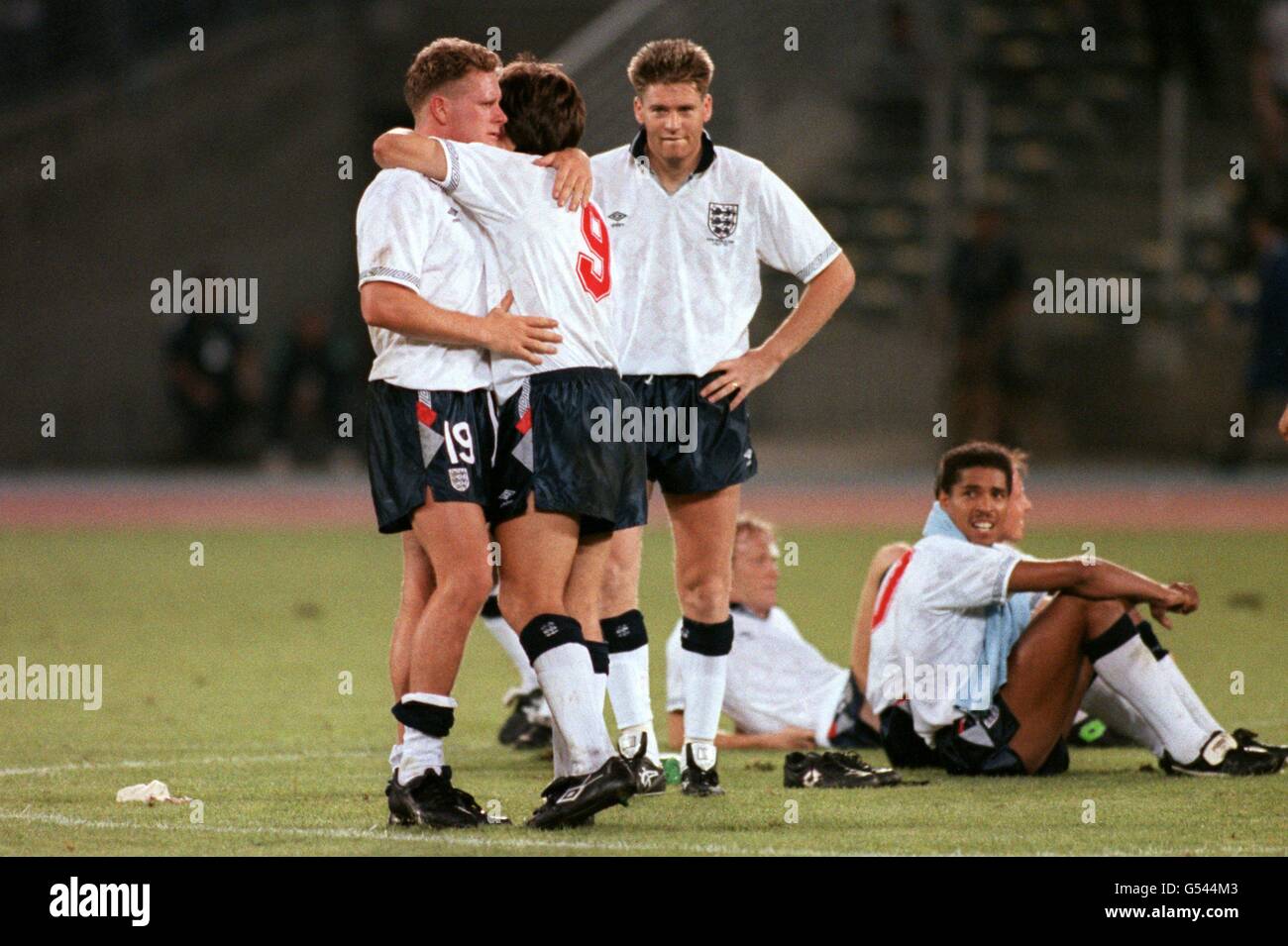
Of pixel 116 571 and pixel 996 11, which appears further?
pixel 996 11

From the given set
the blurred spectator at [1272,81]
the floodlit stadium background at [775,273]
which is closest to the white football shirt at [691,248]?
the floodlit stadium background at [775,273]

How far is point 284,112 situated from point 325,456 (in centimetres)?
440

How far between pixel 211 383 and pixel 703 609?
17416 millimetres

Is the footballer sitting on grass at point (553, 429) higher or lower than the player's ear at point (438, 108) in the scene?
lower

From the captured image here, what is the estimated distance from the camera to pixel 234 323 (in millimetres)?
24609

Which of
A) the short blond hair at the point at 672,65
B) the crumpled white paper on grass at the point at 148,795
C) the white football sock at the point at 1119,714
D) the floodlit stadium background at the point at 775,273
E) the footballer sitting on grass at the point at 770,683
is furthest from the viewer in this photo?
the floodlit stadium background at the point at 775,273

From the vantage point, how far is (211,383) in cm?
2381

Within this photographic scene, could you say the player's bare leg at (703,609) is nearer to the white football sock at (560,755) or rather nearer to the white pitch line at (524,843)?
the white football sock at (560,755)

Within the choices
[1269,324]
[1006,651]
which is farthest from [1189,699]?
[1269,324]

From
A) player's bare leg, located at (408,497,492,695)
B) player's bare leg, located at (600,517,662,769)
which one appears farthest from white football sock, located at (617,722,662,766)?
player's bare leg, located at (408,497,492,695)

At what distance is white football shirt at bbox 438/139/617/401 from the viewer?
6270mm

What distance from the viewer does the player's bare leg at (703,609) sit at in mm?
7141
